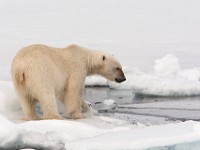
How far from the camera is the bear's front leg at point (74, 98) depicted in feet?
18.4

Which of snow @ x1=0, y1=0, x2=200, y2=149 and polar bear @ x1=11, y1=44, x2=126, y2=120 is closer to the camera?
snow @ x1=0, y1=0, x2=200, y2=149

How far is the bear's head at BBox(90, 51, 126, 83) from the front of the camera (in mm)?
6038

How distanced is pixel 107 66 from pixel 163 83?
1.35 m

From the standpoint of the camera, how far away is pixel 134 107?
20.4ft

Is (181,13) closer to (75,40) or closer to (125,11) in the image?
(125,11)

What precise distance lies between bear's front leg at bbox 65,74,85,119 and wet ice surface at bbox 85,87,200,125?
1.05 ft

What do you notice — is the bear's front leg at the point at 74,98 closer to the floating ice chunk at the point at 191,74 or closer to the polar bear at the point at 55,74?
the polar bear at the point at 55,74

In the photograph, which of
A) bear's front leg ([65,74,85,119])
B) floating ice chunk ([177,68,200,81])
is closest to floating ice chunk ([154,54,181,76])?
floating ice chunk ([177,68,200,81])

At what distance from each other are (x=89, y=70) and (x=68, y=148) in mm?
2529

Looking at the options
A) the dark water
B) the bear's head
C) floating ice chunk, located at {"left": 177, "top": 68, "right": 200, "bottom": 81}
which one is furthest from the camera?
floating ice chunk, located at {"left": 177, "top": 68, "right": 200, "bottom": 81}

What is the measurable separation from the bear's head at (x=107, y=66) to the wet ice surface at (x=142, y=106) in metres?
0.35

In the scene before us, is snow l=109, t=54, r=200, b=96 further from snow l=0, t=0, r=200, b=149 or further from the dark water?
the dark water

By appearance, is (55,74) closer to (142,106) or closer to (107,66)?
(107,66)

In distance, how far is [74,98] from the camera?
222 inches
